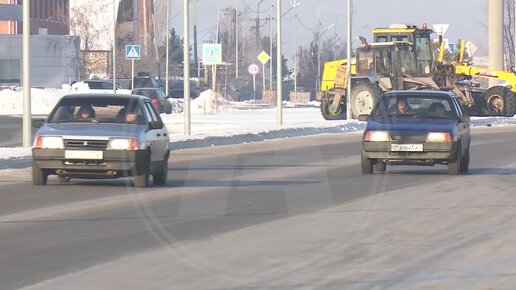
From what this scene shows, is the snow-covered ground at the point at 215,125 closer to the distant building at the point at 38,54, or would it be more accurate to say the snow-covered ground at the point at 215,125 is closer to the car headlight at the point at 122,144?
the car headlight at the point at 122,144

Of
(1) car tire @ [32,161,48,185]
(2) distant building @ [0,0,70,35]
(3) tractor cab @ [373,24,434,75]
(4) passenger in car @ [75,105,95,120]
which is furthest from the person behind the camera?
(2) distant building @ [0,0,70,35]

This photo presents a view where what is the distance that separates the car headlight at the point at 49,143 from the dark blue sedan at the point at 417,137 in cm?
633

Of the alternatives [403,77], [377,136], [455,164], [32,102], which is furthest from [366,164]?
[32,102]

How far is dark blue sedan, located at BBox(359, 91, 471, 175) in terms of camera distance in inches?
919

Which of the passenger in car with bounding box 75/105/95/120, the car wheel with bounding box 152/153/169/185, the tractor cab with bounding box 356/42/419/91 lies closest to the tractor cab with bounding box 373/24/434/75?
the tractor cab with bounding box 356/42/419/91

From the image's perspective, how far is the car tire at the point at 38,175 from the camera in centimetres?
2030

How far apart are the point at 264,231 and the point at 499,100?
41382 millimetres

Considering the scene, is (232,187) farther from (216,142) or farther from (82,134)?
(216,142)

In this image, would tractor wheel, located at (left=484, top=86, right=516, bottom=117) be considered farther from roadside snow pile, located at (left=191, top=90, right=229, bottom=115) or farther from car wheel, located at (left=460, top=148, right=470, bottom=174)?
car wheel, located at (left=460, top=148, right=470, bottom=174)

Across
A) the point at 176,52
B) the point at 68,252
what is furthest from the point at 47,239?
the point at 176,52

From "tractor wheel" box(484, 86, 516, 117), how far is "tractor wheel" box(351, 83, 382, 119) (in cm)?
618

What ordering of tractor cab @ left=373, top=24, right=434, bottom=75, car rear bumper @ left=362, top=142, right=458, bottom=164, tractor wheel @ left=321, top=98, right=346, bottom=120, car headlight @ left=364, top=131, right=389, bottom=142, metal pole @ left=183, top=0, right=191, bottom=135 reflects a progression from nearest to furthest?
car rear bumper @ left=362, top=142, right=458, bottom=164 → car headlight @ left=364, top=131, right=389, bottom=142 → metal pole @ left=183, top=0, right=191, bottom=135 → tractor cab @ left=373, top=24, right=434, bottom=75 → tractor wheel @ left=321, top=98, right=346, bottom=120

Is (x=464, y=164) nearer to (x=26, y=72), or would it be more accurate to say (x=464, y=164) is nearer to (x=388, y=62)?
(x=26, y=72)

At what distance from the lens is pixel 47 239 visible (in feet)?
44.7
